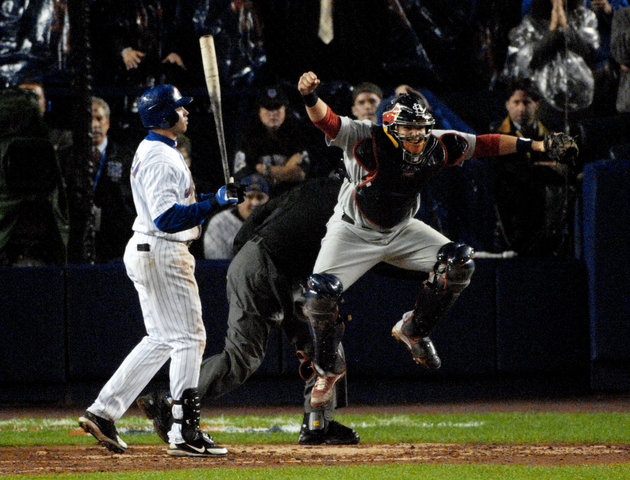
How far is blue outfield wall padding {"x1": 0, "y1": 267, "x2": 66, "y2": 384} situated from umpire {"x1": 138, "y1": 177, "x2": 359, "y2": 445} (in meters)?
2.21

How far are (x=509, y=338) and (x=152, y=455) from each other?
145 inches

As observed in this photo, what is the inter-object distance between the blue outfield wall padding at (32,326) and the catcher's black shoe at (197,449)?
292 cm

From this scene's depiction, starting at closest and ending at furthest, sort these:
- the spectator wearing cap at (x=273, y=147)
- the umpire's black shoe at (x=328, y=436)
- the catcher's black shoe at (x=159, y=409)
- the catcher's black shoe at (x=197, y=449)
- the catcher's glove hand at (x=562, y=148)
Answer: the catcher's glove hand at (x=562, y=148) < the catcher's black shoe at (x=197, y=449) < the catcher's black shoe at (x=159, y=409) < the umpire's black shoe at (x=328, y=436) < the spectator wearing cap at (x=273, y=147)

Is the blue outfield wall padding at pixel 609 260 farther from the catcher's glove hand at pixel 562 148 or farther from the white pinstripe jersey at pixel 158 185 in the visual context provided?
the white pinstripe jersey at pixel 158 185

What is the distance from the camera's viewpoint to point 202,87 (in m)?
10.4

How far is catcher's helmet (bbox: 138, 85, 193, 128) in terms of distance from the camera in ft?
20.5

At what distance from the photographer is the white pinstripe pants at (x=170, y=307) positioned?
6164 mm

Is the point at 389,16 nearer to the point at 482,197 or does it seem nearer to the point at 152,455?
the point at 482,197

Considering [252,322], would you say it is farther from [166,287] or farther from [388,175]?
[388,175]

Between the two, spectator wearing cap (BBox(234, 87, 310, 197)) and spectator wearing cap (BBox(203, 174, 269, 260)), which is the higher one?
spectator wearing cap (BBox(234, 87, 310, 197))

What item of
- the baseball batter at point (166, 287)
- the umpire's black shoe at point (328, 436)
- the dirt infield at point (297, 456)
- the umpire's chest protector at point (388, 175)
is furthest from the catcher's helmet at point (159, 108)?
the umpire's black shoe at point (328, 436)

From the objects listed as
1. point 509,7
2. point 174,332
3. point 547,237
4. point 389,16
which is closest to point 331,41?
point 389,16

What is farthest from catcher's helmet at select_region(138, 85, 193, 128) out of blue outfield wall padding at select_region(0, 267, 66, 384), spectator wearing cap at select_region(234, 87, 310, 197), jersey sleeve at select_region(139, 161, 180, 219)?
blue outfield wall padding at select_region(0, 267, 66, 384)

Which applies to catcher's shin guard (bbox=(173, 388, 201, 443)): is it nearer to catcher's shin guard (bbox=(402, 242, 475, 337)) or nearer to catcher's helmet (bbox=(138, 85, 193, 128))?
catcher's shin guard (bbox=(402, 242, 475, 337))
